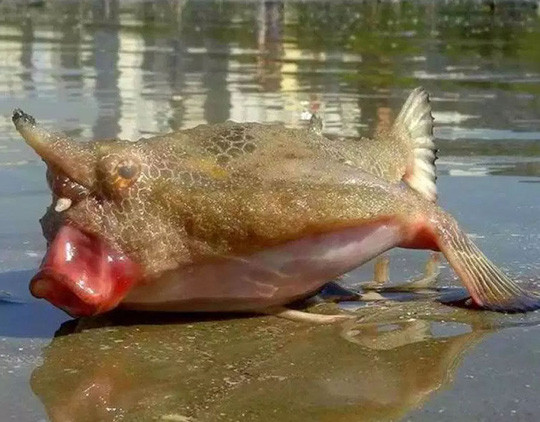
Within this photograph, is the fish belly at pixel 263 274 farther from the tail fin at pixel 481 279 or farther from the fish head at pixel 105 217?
the tail fin at pixel 481 279

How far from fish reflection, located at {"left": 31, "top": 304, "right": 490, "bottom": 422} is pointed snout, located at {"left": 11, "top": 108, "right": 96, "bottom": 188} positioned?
0.47 meters

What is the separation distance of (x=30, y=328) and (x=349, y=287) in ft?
3.86

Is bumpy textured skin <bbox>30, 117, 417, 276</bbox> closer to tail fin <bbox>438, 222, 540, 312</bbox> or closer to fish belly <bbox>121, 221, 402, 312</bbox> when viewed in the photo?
fish belly <bbox>121, 221, 402, 312</bbox>

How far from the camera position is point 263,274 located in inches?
141

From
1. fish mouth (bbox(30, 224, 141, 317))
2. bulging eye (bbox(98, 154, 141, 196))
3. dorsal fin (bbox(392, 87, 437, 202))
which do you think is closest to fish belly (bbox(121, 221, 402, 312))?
fish mouth (bbox(30, 224, 141, 317))

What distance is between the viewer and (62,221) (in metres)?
3.55

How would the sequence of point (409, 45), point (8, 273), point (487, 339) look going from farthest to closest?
point (409, 45) < point (8, 273) < point (487, 339)

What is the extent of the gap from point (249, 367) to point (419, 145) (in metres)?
2.00

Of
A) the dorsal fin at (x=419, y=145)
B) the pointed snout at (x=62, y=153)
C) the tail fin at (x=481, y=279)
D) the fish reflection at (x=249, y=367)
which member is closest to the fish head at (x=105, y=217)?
the pointed snout at (x=62, y=153)

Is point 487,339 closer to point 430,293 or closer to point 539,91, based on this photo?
point 430,293

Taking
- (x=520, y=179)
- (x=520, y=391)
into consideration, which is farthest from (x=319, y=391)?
(x=520, y=179)

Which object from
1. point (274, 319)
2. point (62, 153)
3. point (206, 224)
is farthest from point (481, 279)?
point (62, 153)

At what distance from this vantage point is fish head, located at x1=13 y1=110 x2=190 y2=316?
11.3 ft

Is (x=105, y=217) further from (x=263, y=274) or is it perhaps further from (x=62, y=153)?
(x=263, y=274)
